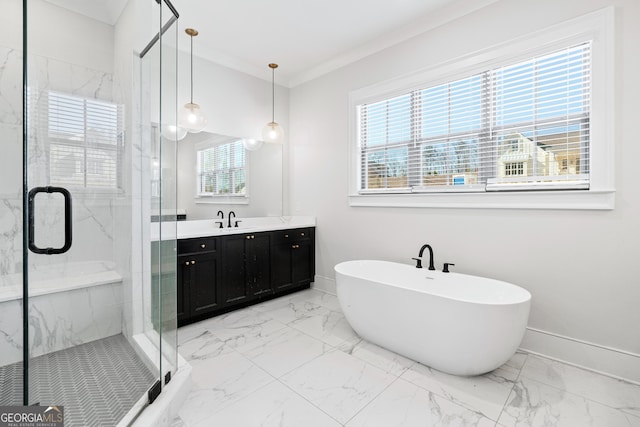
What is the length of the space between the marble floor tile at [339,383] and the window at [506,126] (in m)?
1.59

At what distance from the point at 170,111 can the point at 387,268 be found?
2228 mm

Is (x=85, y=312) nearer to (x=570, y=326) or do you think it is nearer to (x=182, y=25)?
(x=182, y=25)

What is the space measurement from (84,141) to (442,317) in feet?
9.38

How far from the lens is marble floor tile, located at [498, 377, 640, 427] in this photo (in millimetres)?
1577

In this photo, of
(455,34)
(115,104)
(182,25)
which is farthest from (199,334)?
(455,34)

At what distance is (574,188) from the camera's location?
214 cm

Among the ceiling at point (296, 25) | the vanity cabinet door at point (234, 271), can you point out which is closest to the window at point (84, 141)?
the ceiling at point (296, 25)

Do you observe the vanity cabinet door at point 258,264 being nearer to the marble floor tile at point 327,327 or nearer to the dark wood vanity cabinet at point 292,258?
the dark wood vanity cabinet at point 292,258

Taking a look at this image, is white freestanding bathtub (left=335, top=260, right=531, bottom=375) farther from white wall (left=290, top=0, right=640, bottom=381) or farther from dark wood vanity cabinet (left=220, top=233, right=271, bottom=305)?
dark wood vanity cabinet (left=220, top=233, right=271, bottom=305)

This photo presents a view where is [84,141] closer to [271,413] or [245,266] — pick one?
[245,266]

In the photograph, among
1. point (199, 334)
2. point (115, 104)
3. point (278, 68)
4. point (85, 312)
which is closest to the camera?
point (85, 312)

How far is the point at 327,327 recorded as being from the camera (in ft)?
9.07

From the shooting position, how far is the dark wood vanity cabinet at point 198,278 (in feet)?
8.88

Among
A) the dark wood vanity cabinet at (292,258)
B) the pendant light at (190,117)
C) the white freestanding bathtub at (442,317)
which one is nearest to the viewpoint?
the white freestanding bathtub at (442,317)
